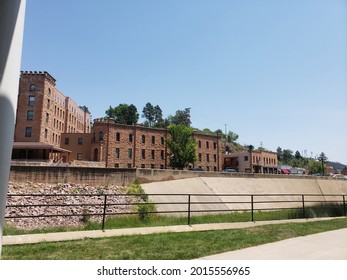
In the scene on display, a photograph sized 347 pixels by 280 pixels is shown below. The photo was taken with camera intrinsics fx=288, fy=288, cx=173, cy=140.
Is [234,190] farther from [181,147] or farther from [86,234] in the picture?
[86,234]

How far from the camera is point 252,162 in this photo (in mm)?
77062

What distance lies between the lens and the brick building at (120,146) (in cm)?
5469

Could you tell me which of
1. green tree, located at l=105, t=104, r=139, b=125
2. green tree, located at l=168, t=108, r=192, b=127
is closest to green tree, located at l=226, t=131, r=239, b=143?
green tree, located at l=168, t=108, r=192, b=127

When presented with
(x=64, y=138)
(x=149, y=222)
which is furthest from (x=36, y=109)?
(x=149, y=222)

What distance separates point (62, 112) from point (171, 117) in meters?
70.1

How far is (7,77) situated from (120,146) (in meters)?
52.6

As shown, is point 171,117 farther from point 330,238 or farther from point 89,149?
point 330,238

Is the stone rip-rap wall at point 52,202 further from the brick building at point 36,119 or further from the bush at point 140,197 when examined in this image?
the brick building at point 36,119

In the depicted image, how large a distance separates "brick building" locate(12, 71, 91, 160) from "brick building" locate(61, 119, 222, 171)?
3239 millimetres

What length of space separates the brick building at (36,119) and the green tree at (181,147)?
21.1 metres

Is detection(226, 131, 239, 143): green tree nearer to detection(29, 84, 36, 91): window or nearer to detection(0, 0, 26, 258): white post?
detection(29, 84, 36, 91): window

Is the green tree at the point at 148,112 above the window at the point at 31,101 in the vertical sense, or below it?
above

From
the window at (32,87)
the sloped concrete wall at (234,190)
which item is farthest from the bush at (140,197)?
the window at (32,87)
